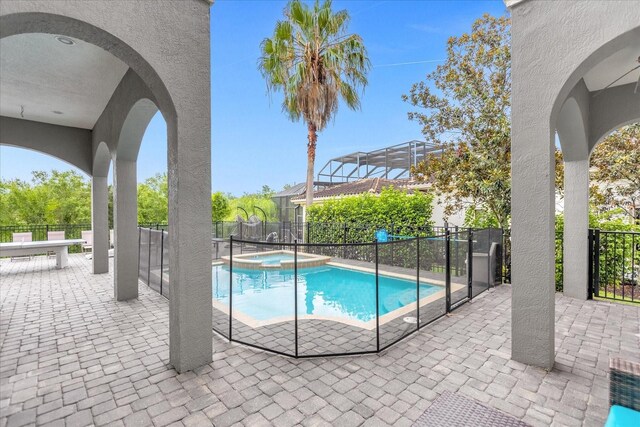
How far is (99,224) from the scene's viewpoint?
827cm

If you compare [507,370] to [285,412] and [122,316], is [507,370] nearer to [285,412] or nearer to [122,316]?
[285,412]

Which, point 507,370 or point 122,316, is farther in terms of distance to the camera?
point 122,316

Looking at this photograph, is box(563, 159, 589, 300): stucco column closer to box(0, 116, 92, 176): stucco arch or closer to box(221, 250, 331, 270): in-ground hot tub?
box(221, 250, 331, 270): in-ground hot tub

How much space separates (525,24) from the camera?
343cm

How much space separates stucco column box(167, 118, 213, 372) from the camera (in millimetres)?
3250

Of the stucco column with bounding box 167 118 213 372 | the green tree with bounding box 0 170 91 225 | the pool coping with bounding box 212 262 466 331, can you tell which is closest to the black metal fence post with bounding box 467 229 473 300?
the pool coping with bounding box 212 262 466 331

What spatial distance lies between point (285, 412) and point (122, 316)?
3.78 m

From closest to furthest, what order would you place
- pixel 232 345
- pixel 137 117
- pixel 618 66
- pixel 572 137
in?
pixel 232 345 → pixel 618 66 → pixel 137 117 → pixel 572 137

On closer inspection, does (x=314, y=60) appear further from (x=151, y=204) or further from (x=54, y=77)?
(x=151, y=204)

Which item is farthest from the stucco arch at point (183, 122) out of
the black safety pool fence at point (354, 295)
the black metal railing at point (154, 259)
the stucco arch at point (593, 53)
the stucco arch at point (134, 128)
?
the stucco arch at point (593, 53)

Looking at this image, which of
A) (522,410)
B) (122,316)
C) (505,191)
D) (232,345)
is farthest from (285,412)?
(505,191)

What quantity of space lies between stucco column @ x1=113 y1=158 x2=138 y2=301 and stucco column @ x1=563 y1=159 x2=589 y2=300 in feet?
27.3

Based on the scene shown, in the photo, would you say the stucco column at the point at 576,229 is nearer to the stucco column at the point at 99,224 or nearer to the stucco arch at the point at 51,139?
the stucco column at the point at 99,224

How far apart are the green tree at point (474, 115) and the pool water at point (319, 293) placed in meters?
3.44
